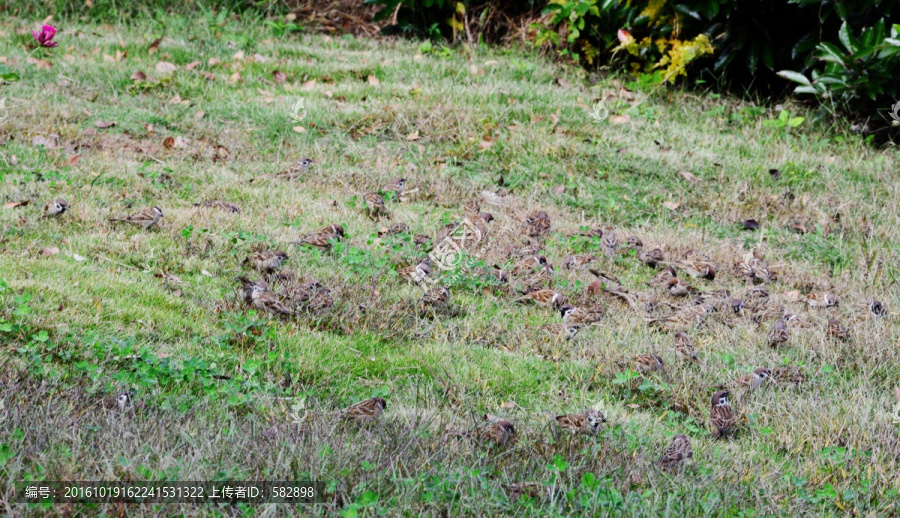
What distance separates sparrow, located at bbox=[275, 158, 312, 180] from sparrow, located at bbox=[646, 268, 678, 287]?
3.22 meters

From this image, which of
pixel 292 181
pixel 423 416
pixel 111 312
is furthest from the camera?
pixel 292 181

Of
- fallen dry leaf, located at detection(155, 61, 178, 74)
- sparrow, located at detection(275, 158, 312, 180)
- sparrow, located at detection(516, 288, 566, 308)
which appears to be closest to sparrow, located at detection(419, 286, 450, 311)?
sparrow, located at detection(516, 288, 566, 308)

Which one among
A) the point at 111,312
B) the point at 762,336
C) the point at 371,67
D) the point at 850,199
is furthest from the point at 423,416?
the point at 371,67

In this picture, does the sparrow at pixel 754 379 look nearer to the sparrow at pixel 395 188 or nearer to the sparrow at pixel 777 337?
the sparrow at pixel 777 337

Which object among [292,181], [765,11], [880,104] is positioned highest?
[765,11]

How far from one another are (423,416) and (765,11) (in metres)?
7.75

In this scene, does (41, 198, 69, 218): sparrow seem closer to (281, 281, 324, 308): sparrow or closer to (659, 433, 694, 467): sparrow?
(281, 281, 324, 308): sparrow

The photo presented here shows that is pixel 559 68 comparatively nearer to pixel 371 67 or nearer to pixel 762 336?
pixel 371 67

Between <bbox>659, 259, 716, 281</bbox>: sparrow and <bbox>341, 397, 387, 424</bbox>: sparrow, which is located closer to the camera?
<bbox>341, 397, 387, 424</bbox>: sparrow

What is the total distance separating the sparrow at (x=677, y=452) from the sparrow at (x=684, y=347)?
0.95 m

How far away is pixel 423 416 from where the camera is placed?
3521 millimetres

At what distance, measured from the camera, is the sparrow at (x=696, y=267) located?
580 centimetres

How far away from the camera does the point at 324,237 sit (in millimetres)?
5473

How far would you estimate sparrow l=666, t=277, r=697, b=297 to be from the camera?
17.9 feet
